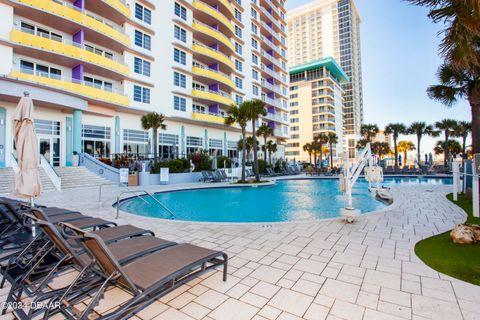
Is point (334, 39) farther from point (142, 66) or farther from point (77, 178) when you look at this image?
point (77, 178)

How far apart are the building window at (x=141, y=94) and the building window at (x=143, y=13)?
658cm

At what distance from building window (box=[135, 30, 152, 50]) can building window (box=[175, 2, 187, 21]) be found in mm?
4761

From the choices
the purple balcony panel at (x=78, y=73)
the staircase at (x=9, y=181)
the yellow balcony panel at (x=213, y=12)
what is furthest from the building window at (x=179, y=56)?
the staircase at (x=9, y=181)

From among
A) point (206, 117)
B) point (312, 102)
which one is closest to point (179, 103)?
point (206, 117)

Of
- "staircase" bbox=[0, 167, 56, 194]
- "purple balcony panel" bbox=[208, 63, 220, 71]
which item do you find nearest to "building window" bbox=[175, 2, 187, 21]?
"purple balcony panel" bbox=[208, 63, 220, 71]

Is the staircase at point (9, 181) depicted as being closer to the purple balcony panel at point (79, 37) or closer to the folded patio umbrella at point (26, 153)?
the folded patio umbrella at point (26, 153)

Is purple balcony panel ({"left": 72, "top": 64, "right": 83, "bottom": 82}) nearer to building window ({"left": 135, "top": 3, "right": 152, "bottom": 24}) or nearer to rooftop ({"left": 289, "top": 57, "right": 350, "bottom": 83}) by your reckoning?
building window ({"left": 135, "top": 3, "right": 152, "bottom": 24})

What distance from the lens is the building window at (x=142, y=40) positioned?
21359mm

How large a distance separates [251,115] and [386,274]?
52.4 feet

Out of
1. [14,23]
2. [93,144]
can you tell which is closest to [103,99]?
[93,144]

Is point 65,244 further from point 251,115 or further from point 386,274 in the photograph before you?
point 251,115

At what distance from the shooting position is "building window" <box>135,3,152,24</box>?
21344mm

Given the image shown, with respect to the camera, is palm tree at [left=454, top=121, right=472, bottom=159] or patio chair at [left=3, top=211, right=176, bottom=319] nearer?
patio chair at [left=3, top=211, right=176, bottom=319]

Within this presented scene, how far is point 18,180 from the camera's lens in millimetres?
3998
